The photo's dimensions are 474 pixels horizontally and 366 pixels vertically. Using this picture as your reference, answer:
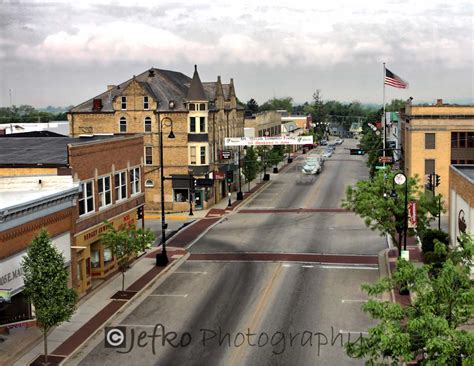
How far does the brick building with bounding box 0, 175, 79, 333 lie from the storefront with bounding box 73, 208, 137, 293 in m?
1.39

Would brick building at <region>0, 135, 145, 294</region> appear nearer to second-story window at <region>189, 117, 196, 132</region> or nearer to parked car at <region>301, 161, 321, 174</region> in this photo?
second-story window at <region>189, 117, 196, 132</region>

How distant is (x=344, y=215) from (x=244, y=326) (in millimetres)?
32065

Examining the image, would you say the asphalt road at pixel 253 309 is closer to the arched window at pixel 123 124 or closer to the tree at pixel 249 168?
the arched window at pixel 123 124

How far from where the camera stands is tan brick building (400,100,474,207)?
188 feet

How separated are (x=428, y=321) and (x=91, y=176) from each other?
23169mm

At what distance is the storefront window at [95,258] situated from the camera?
35688 mm

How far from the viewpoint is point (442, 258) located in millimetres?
34375

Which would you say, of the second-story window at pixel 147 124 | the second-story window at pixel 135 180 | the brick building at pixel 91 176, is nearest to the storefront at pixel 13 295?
the brick building at pixel 91 176

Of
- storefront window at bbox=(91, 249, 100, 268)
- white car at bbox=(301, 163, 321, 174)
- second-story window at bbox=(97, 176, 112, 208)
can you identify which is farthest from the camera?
white car at bbox=(301, 163, 321, 174)

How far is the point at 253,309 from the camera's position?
29656 mm

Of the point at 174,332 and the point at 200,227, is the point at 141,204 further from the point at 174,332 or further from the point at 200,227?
the point at 174,332

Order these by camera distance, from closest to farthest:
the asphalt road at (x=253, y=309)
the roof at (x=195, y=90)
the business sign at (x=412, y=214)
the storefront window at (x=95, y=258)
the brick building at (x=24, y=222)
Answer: the asphalt road at (x=253, y=309), the brick building at (x=24, y=222), the business sign at (x=412, y=214), the storefront window at (x=95, y=258), the roof at (x=195, y=90)

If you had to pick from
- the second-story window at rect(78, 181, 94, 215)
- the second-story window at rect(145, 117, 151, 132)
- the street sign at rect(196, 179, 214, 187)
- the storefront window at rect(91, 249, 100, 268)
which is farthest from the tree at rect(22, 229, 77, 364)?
the second-story window at rect(145, 117, 151, 132)

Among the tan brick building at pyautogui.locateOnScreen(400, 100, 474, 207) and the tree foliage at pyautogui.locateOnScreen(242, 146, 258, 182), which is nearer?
the tan brick building at pyautogui.locateOnScreen(400, 100, 474, 207)
